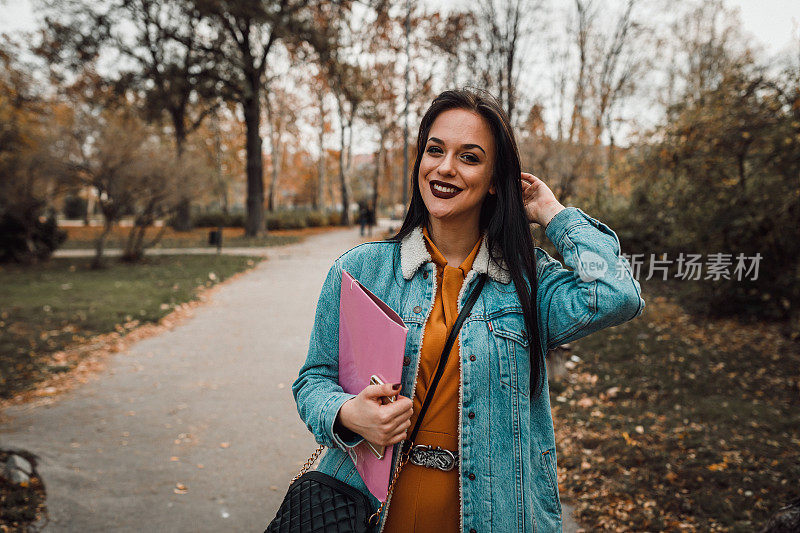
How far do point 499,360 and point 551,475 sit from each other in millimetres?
450

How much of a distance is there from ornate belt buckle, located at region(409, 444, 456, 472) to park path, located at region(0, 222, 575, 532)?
2.44 meters

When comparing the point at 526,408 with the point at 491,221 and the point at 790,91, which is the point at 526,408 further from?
the point at 790,91

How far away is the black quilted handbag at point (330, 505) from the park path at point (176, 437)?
2337mm

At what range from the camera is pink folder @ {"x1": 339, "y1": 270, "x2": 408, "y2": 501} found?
125cm

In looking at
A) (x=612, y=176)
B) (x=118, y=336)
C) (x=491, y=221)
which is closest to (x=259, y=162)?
(x=118, y=336)

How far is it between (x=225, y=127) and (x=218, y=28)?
24562 mm

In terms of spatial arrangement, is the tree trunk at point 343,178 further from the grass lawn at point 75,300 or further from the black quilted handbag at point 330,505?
the black quilted handbag at point 330,505

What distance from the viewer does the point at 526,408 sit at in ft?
4.97

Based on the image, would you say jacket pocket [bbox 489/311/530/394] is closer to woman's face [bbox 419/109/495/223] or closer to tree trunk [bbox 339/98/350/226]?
woman's face [bbox 419/109/495/223]

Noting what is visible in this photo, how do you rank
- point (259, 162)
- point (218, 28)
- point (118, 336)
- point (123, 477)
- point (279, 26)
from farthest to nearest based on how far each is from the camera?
1. point (259, 162)
2. point (218, 28)
3. point (279, 26)
4. point (118, 336)
5. point (123, 477)

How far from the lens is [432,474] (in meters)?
1.50

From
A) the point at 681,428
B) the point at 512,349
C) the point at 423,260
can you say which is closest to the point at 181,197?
the point at 681,428

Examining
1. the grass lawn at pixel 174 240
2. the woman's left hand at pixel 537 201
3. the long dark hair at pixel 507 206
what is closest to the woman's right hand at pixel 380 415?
the long dark hair at pixel 507 206

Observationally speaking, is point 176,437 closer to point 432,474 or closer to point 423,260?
point 432,474
